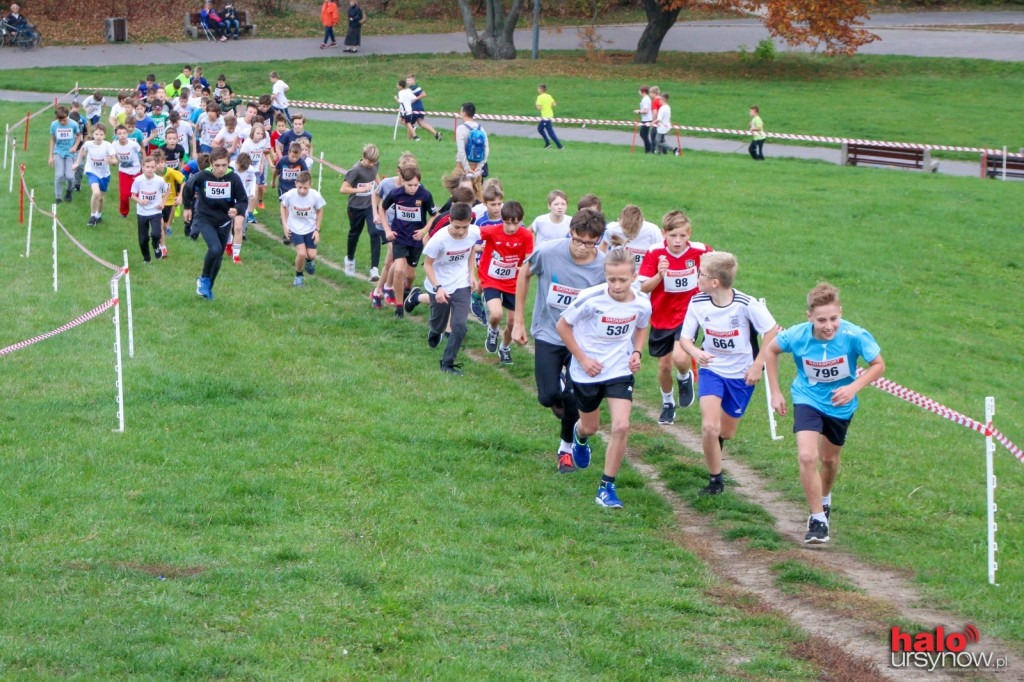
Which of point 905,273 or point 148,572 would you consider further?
point 905,273

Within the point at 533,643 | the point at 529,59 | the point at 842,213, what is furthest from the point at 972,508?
the point at 529,59

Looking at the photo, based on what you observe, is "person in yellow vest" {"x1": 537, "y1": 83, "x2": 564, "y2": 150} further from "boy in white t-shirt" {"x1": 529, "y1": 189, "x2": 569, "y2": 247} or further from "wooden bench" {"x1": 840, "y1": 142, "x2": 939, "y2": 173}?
"boy in white t-shirt" {"x1": 529, "y1": 189, "x2": 569, "y2": 247}

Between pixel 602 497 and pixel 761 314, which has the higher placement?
pixel 761 314

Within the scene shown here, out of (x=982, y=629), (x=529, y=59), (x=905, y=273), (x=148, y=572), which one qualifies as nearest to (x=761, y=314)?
(x=982, y=629)

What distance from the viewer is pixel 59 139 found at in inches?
874

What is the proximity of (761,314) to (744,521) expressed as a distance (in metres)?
1.62

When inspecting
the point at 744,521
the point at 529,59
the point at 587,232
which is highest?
the point at 529,59

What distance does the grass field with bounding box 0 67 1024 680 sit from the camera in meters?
6.23

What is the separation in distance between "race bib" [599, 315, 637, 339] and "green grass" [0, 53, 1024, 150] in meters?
27.6

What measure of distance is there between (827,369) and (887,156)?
77.0 feet

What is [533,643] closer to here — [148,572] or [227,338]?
[148,572]

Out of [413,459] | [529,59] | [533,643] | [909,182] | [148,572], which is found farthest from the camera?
[529,59]

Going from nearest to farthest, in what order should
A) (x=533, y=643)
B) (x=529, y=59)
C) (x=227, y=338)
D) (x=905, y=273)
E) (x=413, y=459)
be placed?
(x=533, y=643) → (x=413, y=459) → (x=227, y=338) → (x=905, y=273) → (x=529, y=59)

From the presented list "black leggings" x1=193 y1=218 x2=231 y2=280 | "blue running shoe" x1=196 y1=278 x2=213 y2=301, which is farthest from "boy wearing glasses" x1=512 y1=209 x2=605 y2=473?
"blue running shoe" x1=196 y1=278 x2=213 y2=301
